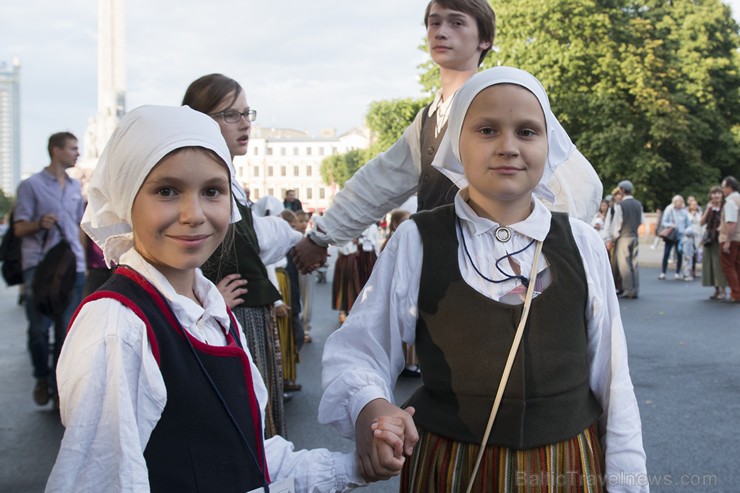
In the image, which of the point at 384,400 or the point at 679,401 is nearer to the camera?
the point at 384,400

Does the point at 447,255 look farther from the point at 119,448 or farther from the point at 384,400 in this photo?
the point at 119,448

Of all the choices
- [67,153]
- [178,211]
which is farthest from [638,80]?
[178,211]

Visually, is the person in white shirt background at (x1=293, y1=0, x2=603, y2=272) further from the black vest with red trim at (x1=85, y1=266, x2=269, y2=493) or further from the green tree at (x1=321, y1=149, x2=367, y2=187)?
the green tree at (x1=321, y1=149, x2=367, y2=187)

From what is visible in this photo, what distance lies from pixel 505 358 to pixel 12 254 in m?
5.28

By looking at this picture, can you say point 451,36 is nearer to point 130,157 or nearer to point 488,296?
point 488,296

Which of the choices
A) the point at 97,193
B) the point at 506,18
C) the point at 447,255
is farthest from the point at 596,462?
the point at 506,18

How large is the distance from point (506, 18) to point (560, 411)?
99.8 feet

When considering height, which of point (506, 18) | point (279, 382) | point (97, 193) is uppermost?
point (506, 18)

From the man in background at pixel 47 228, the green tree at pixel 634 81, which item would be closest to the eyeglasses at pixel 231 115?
the man in background at pixel 47 228

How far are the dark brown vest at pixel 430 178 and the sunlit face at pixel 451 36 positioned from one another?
243 mm

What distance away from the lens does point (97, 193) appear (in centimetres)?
180

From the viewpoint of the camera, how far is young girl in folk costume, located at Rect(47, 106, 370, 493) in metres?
1.47

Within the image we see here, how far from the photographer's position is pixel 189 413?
5.26 feet

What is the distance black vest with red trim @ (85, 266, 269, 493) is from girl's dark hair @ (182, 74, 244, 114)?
1.83m
